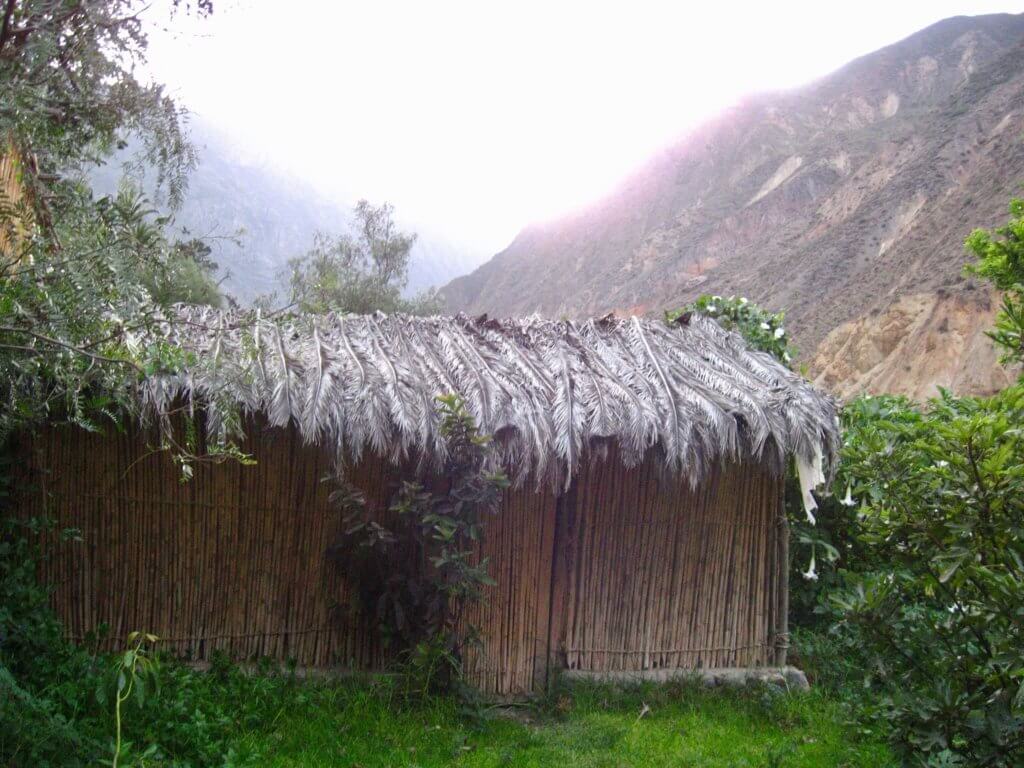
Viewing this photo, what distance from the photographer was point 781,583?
225 inches

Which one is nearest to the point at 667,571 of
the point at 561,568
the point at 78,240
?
the point at 561,568

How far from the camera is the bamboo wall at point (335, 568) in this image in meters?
4.47

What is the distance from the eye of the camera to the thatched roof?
4320 mm

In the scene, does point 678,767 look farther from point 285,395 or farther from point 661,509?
point 285,395

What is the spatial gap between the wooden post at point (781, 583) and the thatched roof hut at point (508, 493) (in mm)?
18

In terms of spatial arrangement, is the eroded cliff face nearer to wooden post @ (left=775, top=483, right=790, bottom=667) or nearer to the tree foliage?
wooden post @ (left=775, top=483, right=790, bottom=667)

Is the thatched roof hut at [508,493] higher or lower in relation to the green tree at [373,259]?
lower

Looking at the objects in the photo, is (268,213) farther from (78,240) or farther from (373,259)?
(78,240)

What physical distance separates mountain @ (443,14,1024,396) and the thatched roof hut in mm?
13752

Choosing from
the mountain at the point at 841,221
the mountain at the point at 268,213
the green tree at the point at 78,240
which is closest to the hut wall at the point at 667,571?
the green tree at the point at 78,240

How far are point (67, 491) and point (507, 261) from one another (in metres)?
45.4

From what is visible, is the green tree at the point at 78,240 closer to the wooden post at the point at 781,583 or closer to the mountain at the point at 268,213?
the wooden post at the point at 781,583

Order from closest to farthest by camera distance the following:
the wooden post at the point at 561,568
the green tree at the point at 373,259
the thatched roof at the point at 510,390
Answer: the thatched roof at the point at 510,390, the wooden post at the point at 561,568, the green tree at the point at 373,259

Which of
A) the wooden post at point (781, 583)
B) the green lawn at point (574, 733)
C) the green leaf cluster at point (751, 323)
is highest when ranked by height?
the green leaf cluster at point (751, 323)
